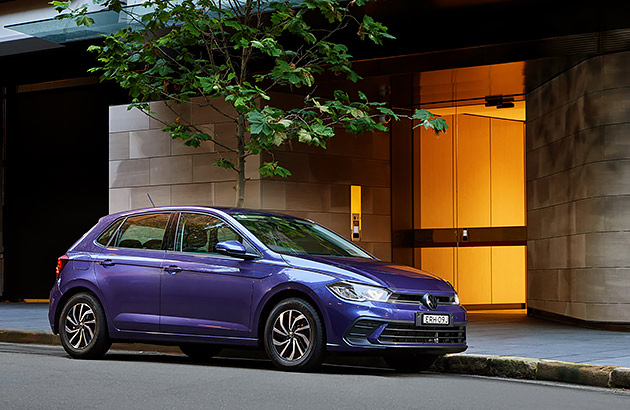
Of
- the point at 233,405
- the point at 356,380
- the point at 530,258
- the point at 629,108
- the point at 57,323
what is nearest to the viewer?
the point at 233,405

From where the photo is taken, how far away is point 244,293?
9.32 meters

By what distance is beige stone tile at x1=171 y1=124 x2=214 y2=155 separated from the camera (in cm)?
1759

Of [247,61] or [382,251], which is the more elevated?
[247,61]

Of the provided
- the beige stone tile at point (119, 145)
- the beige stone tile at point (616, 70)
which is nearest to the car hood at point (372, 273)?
the beige stone tile at point (616, 70)

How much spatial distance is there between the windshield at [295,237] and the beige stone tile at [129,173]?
27.0 ft

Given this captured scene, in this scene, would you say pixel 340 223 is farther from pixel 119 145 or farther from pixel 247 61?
pixel 247 61

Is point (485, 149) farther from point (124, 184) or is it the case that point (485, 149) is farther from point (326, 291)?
point (326, 291)

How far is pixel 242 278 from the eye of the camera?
9.37 metres

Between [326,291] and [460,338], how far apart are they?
148cm

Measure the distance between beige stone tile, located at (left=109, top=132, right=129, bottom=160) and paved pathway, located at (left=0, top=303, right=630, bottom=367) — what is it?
3.31 metres

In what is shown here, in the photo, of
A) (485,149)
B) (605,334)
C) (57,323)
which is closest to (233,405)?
(57,323)

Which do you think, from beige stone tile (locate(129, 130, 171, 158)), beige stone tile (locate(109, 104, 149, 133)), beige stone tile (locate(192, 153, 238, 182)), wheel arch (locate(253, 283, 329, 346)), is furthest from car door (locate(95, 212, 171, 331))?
beige stone tile (locate(109, 104, 149, 133))

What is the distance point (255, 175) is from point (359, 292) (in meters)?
8.37

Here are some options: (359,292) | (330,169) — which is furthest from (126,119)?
(359,292)
